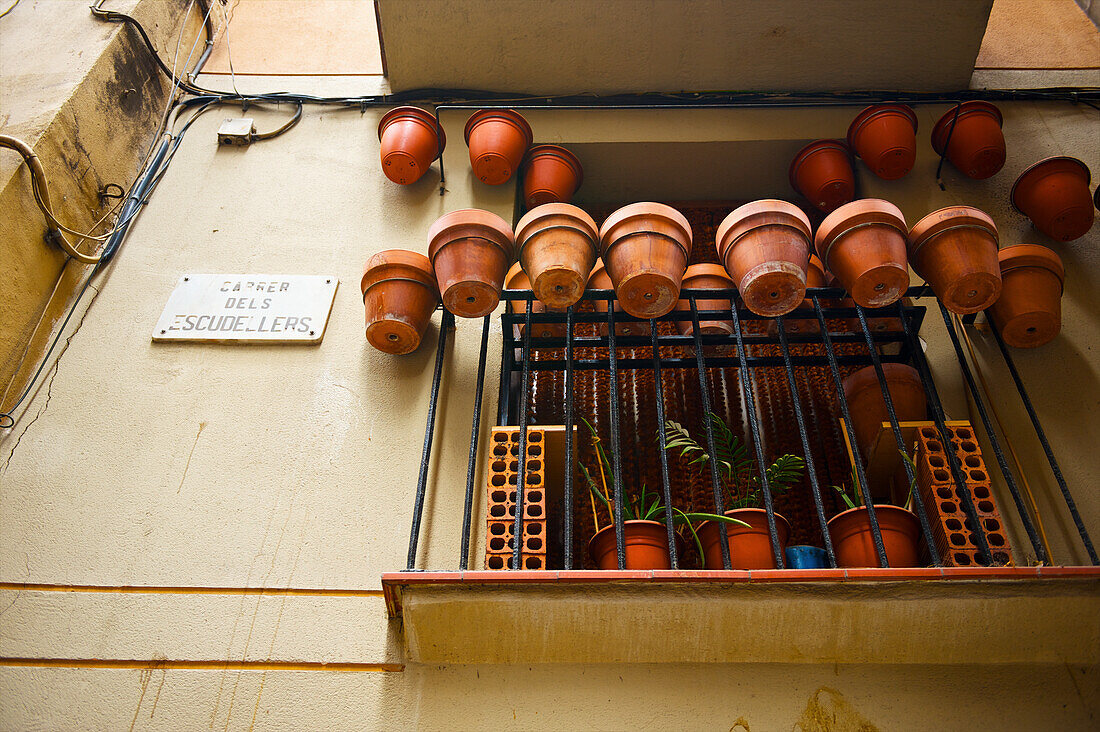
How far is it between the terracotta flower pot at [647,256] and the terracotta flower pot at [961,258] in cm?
76

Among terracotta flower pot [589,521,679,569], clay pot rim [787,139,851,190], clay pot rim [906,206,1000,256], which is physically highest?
clay pot rim [787,139,851,190]

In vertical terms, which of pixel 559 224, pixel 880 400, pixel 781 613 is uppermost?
pixel 559 224

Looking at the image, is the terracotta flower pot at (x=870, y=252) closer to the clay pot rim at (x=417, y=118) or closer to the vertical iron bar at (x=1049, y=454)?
the vertical iron bar at (x=1049, y=454)

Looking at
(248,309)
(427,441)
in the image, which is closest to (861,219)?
(427,441)

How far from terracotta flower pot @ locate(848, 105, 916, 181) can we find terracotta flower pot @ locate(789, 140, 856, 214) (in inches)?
3.5

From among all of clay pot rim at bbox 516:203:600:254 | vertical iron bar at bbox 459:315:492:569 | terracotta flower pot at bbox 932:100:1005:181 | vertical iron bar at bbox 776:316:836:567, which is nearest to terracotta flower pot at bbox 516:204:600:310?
clay pot rim at bbox 516:203:600:254

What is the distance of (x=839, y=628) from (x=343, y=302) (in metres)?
2.04

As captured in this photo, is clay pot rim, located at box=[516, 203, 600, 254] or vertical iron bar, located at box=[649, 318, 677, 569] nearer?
vertical iron bar, located at box=[649, 318, 677, 569]

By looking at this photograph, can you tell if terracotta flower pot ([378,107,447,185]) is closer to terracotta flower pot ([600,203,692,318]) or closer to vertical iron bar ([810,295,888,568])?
terracotta flower pot ([600,203,692,318])

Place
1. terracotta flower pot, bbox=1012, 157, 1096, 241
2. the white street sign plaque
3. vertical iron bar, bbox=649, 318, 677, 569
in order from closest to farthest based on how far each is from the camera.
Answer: vertical iron bar, bbox=649, 318, 677, 569 → the white street sign plaque → terracotta flower pot, bbox=1012, 157, 1096, 241

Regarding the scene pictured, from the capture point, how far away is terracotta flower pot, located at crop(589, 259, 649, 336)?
286 centimetres

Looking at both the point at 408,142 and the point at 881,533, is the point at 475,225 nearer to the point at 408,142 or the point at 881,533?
the point at 408,142

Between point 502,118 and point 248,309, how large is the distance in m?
1.31

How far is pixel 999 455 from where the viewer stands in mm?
2359
